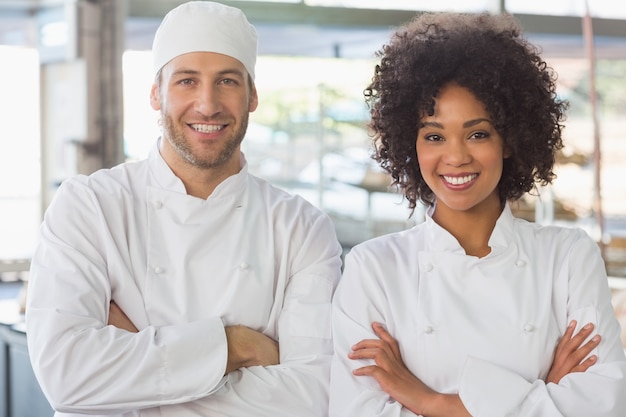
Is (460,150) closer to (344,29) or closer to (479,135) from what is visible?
(479,135)

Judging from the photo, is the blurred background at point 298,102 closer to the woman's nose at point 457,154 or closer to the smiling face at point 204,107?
the smiling face at point 204,107

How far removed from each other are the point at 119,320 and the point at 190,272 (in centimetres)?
19

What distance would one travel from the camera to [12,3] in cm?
506

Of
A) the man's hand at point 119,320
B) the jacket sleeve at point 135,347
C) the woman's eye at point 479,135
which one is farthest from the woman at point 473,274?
the man's hand at point 119,320

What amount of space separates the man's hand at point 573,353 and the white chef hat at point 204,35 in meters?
0.92

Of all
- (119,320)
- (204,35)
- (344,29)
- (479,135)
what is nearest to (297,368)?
(119,320)

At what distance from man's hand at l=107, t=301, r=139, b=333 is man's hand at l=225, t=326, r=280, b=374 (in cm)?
20

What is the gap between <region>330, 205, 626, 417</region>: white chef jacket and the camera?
1.74 m

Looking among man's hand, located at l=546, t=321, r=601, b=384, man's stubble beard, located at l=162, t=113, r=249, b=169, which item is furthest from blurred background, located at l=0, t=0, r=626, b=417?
man's hand, located at l=546, t=321, r=601, b=384

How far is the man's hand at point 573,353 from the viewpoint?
5.75 ft

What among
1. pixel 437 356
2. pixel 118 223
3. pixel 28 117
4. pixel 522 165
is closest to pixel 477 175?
pixel 522 165

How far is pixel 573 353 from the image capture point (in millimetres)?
1763

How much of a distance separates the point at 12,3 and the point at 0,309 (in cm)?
201

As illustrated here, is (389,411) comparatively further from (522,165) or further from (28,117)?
(28,117)
